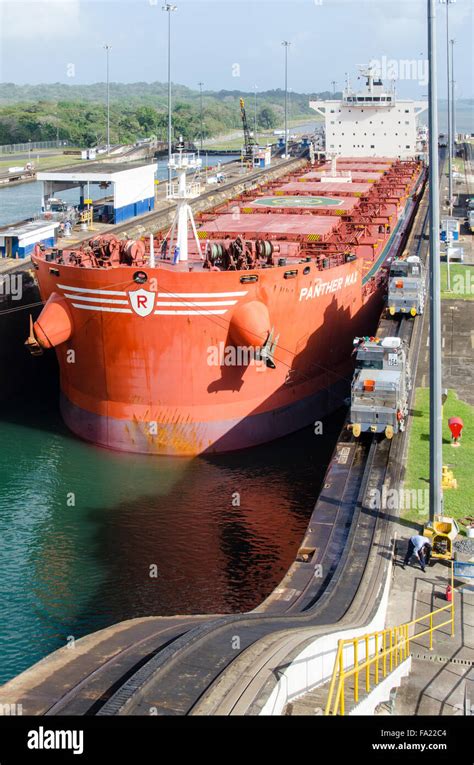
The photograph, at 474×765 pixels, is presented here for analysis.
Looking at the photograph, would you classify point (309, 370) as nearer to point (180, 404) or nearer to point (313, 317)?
point (313, 317)

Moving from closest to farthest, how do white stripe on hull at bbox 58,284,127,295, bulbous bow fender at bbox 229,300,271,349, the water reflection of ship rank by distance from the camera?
the water reflection of ship, bulbous bow fender at bbox 229,300,271,349, white stripe on hull at bbox 58,284,127,295

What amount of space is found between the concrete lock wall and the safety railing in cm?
13

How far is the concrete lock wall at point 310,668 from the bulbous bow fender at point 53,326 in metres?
16.8

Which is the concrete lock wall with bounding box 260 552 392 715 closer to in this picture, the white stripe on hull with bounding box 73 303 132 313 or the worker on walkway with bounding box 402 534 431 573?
the worker on walkway with bounding box 402 534 431 573

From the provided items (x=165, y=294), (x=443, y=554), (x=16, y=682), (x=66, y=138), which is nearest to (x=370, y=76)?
(x=165, y=294)

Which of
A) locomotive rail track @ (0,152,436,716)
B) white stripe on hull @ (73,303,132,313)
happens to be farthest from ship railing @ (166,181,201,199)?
locomotive rail track @ (0,152,436,716)

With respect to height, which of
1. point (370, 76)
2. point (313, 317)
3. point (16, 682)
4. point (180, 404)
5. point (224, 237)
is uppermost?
point (370, 76)

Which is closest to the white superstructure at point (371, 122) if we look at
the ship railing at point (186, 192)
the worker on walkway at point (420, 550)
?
the ship railing at point (186, 192)

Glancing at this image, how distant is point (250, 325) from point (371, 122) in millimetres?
51974

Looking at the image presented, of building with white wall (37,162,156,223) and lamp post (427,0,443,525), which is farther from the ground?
building with white wall (37,162,156,223)

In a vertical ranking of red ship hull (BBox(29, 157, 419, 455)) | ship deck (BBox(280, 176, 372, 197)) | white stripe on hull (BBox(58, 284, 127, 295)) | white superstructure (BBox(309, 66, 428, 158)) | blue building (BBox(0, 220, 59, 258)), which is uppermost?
white superstructure (BBox(309, 66, 428, 158))

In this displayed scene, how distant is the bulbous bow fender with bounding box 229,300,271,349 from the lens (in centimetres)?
2728

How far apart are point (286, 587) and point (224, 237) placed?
22.8 meters

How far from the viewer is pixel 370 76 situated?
240 feet
